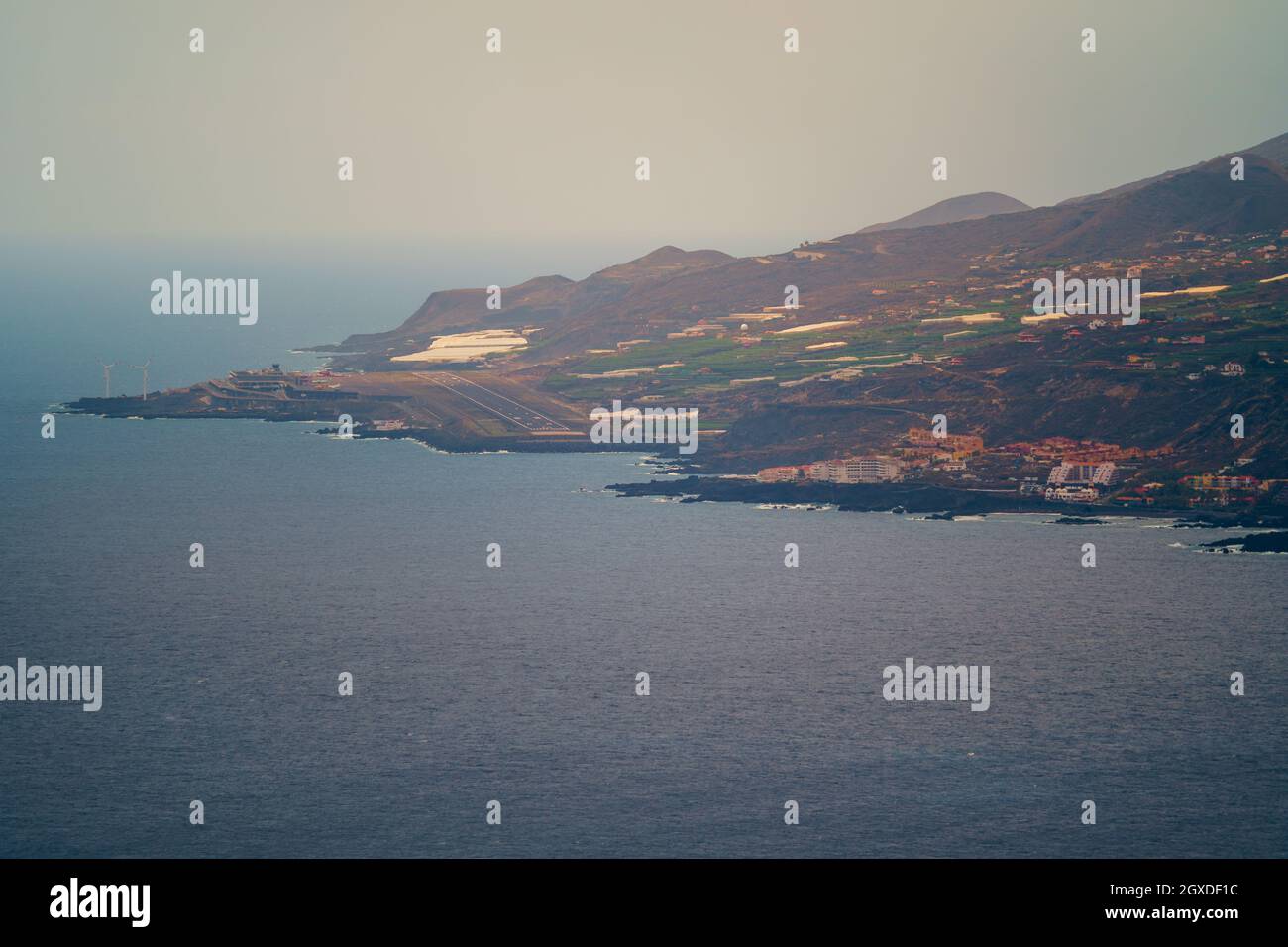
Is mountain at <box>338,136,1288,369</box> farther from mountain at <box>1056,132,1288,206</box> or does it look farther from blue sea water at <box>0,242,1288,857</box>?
blue sea water at <box>0,242,1288,857</box>

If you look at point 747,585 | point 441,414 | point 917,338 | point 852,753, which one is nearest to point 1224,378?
point 917,338

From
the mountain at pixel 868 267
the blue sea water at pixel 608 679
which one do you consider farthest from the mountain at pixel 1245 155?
the blue sea water at pixel 608 679

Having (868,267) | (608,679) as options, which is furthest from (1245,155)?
(608,679)

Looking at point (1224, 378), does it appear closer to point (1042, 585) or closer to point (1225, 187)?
point (1042, 585)

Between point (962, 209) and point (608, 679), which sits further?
point (962, 209)

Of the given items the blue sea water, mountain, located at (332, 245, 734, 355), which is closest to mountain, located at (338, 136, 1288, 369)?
mountain, located at (332, 245, 734, 355)

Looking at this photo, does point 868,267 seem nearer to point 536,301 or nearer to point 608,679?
point 536,301
